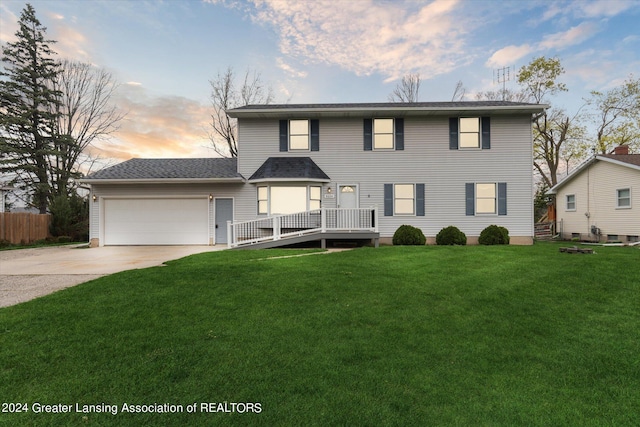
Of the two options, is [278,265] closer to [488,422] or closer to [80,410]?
[80,410]

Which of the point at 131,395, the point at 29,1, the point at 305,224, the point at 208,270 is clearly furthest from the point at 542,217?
the point at 29,1

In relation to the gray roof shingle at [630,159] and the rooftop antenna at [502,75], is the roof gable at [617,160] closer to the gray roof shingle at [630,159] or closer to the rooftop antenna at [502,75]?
the gray roof shingle at [630,159]

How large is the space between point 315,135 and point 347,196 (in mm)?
3140

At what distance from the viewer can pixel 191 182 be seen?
516 inches

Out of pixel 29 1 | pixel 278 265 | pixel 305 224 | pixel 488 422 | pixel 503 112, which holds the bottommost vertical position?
pixel 488 422

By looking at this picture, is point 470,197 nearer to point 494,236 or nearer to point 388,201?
point 494,236

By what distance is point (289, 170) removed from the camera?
502 inches

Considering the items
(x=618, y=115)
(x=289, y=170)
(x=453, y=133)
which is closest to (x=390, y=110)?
(x=453, y=133)

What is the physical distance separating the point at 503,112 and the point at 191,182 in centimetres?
1408

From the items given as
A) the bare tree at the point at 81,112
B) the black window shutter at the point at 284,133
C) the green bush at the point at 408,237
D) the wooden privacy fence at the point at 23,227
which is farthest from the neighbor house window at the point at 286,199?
the bare tree at the point at 81,112

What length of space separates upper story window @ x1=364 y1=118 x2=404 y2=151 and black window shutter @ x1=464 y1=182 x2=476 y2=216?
3.70 m

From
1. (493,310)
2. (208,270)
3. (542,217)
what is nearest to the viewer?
(493,310)

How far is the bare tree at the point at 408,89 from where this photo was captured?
24.9 meters

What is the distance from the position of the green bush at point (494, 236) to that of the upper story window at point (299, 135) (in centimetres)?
794
